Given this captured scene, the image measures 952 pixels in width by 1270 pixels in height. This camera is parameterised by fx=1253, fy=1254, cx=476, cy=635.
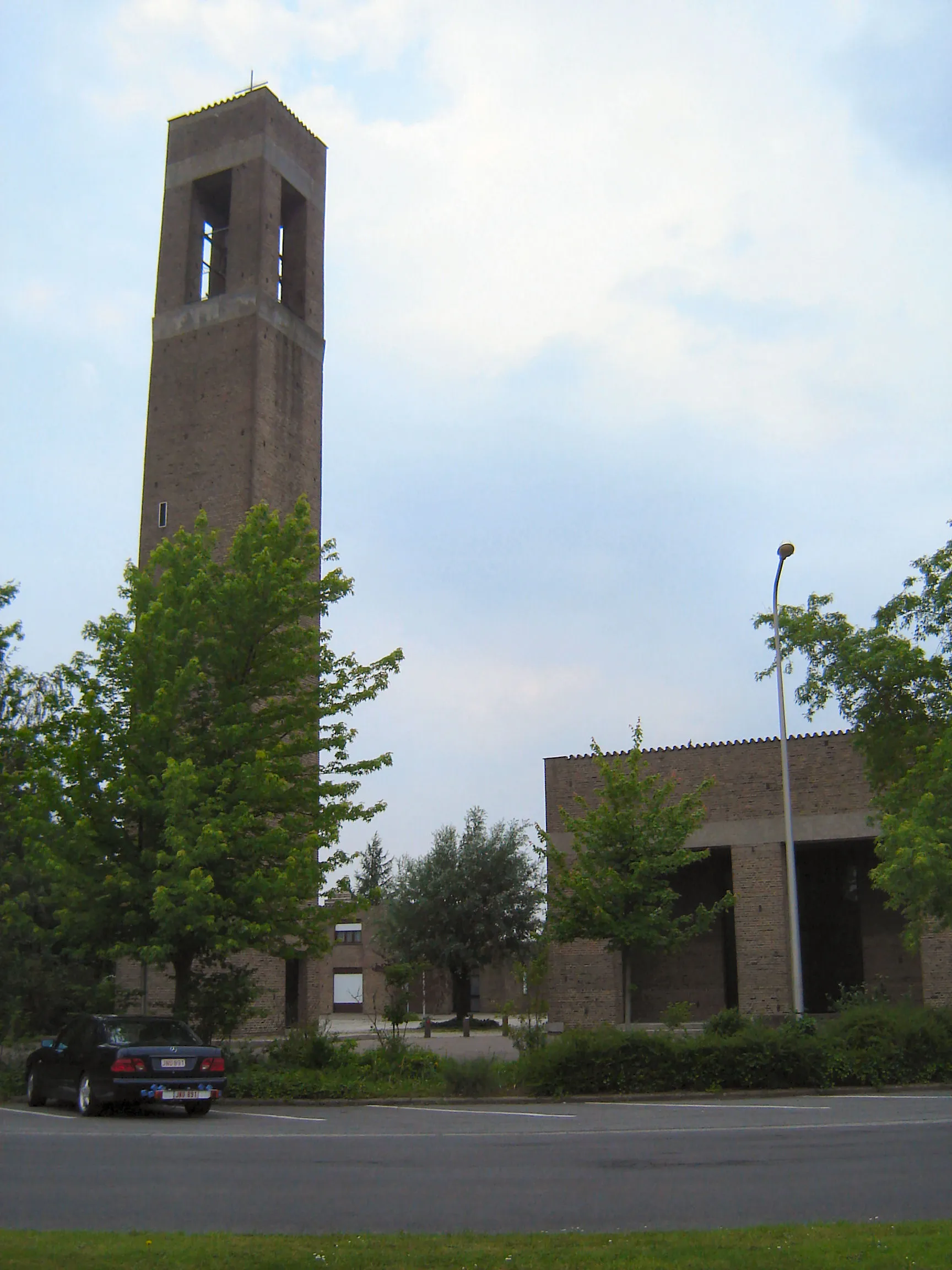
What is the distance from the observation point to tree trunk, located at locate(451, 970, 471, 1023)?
56.1 meters

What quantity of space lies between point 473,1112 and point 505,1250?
441 inches

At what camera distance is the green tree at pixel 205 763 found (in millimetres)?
20156

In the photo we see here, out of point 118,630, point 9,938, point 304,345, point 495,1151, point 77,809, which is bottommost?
point 495,1151

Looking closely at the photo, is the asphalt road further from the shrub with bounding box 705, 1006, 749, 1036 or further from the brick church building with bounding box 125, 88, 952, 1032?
the brick church building with bounding box 125, 88, 952, 1032

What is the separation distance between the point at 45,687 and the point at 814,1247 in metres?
30.9

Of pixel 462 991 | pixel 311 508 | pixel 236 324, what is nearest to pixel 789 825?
pixel 311 508

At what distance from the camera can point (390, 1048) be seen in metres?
21.6

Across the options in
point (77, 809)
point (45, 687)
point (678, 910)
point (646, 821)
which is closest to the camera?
point (77, 809)

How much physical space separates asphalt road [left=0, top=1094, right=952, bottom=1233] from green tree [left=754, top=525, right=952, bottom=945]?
683 cm

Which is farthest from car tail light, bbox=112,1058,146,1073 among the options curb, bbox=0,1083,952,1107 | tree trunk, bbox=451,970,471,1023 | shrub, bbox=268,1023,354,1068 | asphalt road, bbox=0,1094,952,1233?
tree trunk, bbox=451,970,471,1023

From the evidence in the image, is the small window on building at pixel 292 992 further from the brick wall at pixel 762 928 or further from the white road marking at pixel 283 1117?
the white road marking at pixel 283 1117

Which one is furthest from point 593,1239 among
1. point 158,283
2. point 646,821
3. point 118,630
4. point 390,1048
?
point 158,283

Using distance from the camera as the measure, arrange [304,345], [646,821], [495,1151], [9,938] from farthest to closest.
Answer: [304,345], [646,821], [9,938], [495,1151]

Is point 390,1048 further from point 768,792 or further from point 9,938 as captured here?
point 768,792
